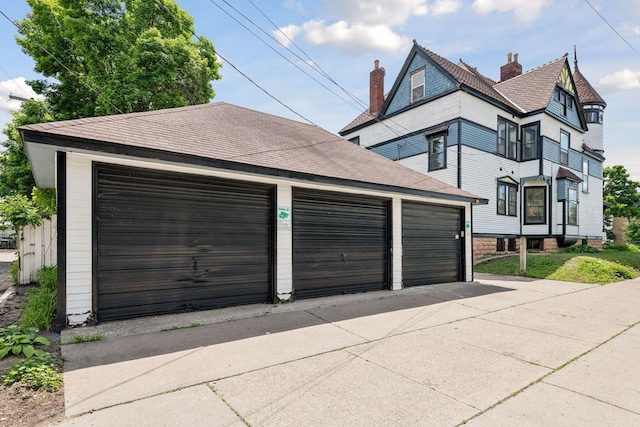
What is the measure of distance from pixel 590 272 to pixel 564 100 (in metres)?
13.4

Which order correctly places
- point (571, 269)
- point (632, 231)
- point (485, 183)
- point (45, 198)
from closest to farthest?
point (45, 198)
point (571, 269)
point (485, 183)
point (632, 231)

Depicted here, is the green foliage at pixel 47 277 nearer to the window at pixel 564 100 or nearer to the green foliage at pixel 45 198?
the green foliage at pixel 45 198

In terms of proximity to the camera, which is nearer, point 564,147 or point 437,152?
point 437,152

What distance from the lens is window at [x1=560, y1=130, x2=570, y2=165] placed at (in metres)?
19.6

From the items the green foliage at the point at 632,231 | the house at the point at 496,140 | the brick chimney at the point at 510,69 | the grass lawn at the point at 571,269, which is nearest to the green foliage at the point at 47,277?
the grass lawn at the point at 571,269

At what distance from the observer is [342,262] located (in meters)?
8.23

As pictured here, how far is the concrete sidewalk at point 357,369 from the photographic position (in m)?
2.88

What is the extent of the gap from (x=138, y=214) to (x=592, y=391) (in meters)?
6.52

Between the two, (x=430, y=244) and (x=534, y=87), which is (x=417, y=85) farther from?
(x=430, y=244)

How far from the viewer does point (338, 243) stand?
8.16m

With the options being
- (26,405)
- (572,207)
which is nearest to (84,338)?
(26,405)

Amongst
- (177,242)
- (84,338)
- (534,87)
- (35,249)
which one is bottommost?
(84,338)

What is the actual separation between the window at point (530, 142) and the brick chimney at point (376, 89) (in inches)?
332

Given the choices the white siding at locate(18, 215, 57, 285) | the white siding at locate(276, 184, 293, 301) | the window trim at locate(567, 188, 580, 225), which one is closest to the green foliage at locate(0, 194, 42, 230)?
the white siding at locate(18, 215, 57, 285)
